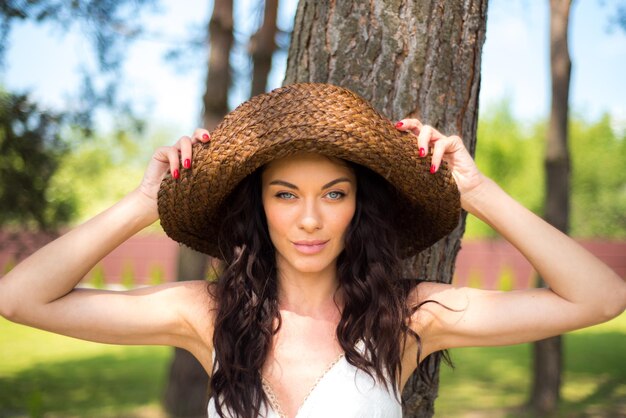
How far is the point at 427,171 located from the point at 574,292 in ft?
1.99

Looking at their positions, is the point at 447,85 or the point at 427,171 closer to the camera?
the point at 427,171

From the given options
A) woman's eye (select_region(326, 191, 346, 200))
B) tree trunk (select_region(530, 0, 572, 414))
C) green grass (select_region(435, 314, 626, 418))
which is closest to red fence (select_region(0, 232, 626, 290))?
green grass (select_region(435, 314, 626, 418))

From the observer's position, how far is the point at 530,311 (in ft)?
7.50

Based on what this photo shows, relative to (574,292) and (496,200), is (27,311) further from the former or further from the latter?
(574,292)

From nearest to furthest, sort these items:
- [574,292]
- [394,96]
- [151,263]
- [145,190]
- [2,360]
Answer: [574,292]
[145,190]
[394,96]
[2,360]
[151,263]

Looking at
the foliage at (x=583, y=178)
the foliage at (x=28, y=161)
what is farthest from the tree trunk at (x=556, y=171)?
the foliage at (x=583, y=178)

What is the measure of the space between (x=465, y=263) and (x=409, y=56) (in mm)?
20346

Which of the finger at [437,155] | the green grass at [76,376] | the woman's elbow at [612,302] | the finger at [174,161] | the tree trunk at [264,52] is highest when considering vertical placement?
the tree trunk at [264,52]

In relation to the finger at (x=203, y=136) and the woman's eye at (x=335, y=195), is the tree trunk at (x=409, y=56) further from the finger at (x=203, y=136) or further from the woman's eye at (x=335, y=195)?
the finger at (x=203, y=136)

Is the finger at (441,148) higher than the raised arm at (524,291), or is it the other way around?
the finger at (441,148)

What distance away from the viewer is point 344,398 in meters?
2.32

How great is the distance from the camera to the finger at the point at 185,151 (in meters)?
2.28

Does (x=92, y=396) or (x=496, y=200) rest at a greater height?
(x=496, y=200)

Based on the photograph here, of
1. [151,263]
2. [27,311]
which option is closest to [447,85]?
[27,311]
